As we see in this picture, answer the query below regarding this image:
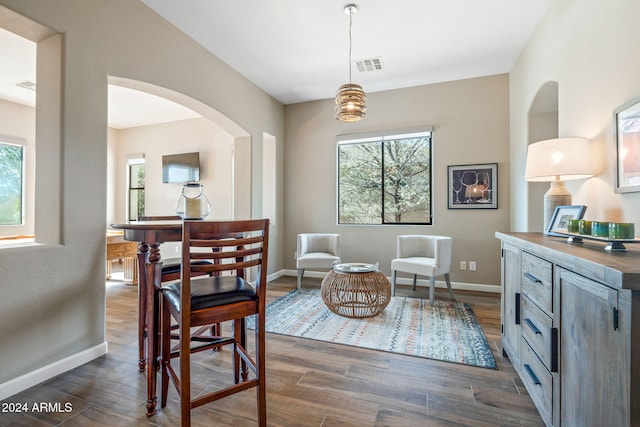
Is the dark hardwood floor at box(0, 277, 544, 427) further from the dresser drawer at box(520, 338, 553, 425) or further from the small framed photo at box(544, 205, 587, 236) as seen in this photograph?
the small framed photo at box(544, 205, 587, 236)

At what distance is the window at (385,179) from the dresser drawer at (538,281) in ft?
8.69

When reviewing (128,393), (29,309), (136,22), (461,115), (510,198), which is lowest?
(128,393)

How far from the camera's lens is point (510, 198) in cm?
386

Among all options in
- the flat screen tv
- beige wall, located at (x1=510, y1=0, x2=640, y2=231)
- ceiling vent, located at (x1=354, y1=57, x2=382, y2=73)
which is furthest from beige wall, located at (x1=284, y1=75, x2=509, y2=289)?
the flat screen tv

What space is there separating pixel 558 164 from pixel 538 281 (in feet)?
3.21

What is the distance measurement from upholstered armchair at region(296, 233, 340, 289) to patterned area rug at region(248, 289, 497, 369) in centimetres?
55

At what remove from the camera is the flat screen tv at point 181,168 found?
5531 millimetres

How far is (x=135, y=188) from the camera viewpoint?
625cm

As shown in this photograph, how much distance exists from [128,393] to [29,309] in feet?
2.64

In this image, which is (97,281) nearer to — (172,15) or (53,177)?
(53,177)

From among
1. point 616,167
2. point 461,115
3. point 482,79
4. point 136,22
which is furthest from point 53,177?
point 482,79

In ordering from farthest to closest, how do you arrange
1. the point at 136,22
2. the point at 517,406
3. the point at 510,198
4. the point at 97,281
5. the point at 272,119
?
the point at 272,119 < the point at 510,198 < the point at 136,22 < the point at 97,281 < the point at 517,406

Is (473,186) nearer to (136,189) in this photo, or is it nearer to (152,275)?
(152,275)

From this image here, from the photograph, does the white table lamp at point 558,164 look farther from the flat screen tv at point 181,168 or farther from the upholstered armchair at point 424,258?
the flat screen tv at point 181,168
